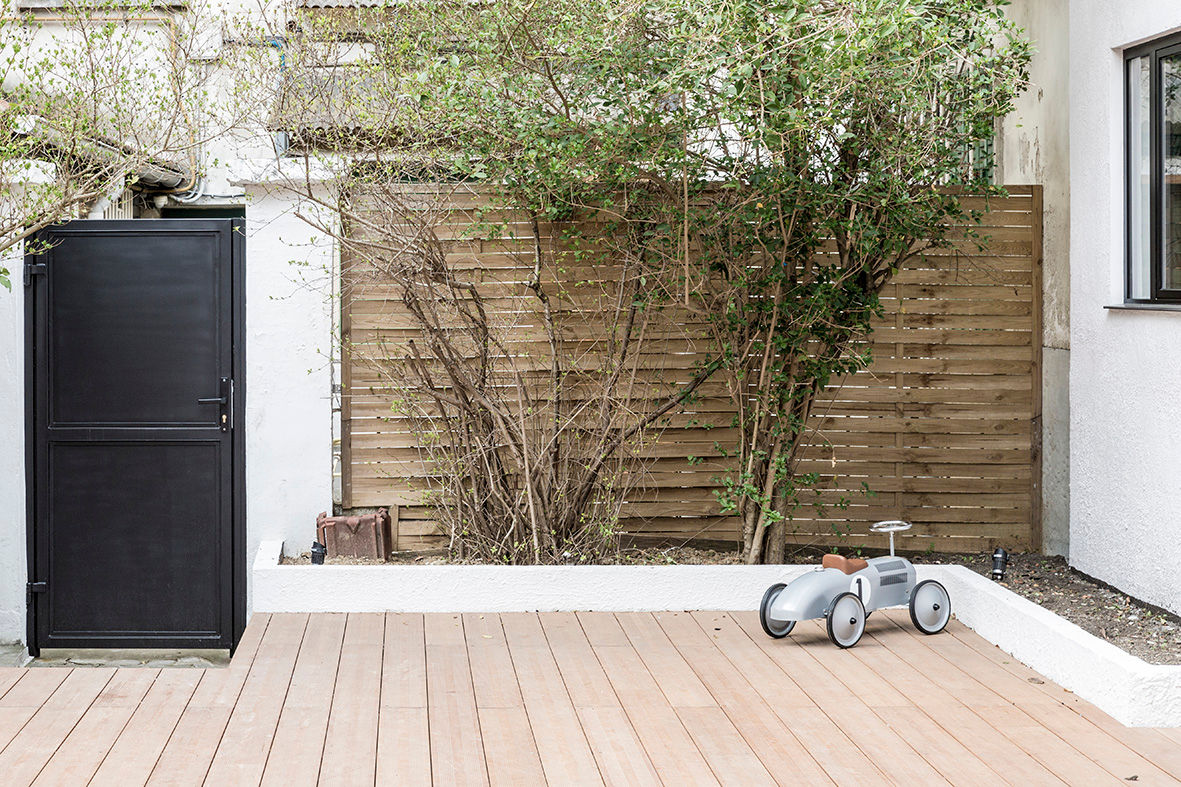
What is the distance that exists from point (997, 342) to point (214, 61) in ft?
15.0

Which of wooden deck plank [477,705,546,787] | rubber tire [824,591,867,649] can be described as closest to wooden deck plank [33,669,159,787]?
wooden deck plank [477,705,546,787]

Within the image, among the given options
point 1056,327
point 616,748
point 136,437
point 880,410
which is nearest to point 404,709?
point 616,748

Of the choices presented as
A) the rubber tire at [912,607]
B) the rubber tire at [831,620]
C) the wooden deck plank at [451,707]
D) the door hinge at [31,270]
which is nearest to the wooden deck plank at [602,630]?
the wooden deck plank at [451,707]

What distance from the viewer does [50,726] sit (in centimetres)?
416

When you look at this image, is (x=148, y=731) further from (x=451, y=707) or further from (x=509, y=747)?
(x=509, y=747)

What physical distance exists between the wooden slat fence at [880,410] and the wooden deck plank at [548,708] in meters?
1.20

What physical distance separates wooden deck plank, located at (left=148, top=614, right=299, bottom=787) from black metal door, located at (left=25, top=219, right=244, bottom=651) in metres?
1.13

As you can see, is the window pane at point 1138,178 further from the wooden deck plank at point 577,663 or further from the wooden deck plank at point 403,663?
the wooden deck plank at point 403,663

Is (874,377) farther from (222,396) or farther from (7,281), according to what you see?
(7,281)

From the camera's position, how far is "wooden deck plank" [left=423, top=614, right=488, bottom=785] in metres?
3.72

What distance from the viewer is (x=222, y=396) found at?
6.29 meters

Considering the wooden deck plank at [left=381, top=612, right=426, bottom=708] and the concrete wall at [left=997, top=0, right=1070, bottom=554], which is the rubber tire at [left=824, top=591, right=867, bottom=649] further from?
the concrete wall at [left=997, top=0, right=1070, bottom=554]

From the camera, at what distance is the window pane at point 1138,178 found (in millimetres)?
5535

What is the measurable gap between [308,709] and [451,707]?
522 mm
